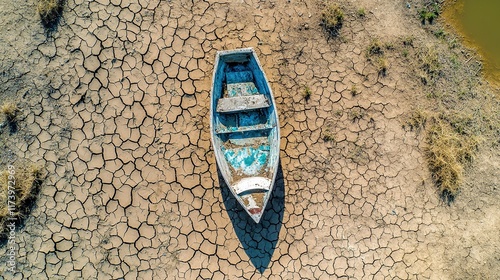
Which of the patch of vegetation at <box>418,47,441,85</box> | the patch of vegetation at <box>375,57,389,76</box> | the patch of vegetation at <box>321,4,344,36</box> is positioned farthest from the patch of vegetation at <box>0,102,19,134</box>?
the patch of vegetation at <box>418,47,441,85</box>

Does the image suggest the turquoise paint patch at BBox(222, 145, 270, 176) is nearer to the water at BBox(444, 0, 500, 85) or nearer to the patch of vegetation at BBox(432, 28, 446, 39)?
the patch of vegetation at BBox(432, 28, 446, 39)

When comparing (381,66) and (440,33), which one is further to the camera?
(440,33)

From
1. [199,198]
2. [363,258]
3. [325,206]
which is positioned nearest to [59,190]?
[199,198]

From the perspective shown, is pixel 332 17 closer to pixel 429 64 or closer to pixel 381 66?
pixel 381 66

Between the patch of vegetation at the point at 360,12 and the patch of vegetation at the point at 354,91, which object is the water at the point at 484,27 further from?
the patch of vegetation at the point at 354,91

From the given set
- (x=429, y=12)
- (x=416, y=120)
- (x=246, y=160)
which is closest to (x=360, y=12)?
(x=429, y=12)

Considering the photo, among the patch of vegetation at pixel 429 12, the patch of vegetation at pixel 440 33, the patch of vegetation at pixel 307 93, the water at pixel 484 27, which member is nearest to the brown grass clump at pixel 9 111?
the patch of vegetation at pixel 307 93
